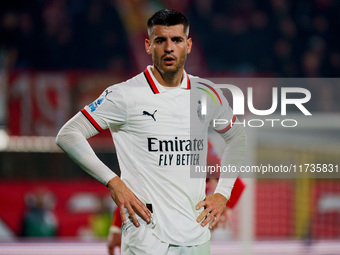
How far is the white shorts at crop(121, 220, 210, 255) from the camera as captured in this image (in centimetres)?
255

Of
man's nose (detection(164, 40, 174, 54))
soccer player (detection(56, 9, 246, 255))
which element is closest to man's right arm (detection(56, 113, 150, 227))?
soccer player (detection(56, 9, 246, 255))

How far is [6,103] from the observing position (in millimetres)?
7062

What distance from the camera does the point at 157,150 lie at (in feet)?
8.52

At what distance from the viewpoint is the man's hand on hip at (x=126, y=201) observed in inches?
98.2

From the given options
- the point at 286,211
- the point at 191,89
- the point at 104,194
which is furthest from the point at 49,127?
the point at 191,89

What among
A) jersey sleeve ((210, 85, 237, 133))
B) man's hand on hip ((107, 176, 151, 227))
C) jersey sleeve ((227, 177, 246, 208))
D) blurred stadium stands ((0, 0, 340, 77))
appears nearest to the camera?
man's hand on hip ((107, 176, 151, 227))

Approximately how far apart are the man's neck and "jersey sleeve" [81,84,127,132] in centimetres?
19

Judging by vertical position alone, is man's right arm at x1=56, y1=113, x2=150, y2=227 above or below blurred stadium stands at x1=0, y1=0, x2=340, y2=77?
below

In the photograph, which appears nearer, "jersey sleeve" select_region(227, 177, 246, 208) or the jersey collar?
the jersey collar

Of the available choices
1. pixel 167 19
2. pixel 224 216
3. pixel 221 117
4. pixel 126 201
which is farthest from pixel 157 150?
pixel 224 216

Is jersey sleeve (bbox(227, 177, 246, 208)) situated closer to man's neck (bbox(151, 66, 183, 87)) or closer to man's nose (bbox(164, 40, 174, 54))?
man's neck (bbox(151, 66, 183, 87))

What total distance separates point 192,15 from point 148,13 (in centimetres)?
108

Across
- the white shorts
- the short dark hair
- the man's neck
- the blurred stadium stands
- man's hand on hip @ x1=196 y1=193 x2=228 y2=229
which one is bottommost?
the white shorts

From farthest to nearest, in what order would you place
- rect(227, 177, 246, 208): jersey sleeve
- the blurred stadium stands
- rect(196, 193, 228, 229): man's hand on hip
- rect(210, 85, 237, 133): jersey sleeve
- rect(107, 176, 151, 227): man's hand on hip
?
1. the blurred stadium stands
2. rect(227, 177, 246, 208): jersey sleeve
3. rect(210, 85, 237, 133): jersey sleeve
4. rect(196, 193, 228, 229): man's hand on hip
5. rect(107, 176, 151, 227): man's hand on hip
